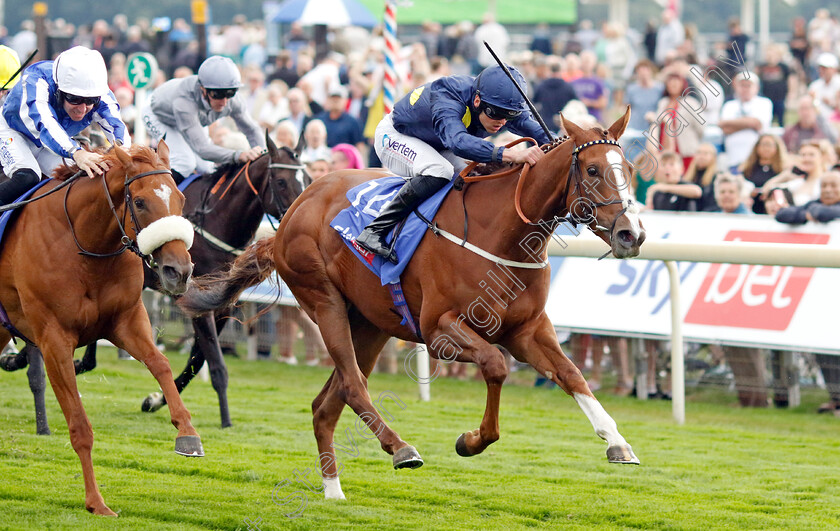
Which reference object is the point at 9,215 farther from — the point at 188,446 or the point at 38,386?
the point at 38,386

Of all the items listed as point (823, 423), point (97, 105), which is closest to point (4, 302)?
point (97, 105)

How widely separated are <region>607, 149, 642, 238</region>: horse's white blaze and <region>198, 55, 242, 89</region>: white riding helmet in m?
3.73

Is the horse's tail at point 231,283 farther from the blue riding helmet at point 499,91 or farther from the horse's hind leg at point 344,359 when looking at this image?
the blue riding helmet at point 499,91

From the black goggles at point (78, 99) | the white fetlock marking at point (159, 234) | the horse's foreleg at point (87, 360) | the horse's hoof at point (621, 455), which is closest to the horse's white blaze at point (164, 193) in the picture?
the white fetlock marking at point (159, 234)

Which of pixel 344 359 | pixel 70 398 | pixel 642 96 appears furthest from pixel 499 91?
pixel 642 96

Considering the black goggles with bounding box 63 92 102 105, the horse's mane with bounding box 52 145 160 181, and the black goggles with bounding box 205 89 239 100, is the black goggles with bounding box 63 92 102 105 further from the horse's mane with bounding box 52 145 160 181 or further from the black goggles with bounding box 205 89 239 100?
the black goggles with bounding box 205 89 239 100

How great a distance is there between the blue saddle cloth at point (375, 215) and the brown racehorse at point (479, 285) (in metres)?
0.05

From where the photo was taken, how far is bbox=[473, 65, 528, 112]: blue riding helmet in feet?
17.7

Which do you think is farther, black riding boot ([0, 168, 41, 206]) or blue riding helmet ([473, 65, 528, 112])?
black riding boot ([0, 168, 41, 206])

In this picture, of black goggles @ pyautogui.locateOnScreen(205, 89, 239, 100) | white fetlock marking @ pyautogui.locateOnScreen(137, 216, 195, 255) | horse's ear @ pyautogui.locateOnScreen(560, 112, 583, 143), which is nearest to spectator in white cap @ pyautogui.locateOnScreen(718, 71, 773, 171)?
black goggles @ pyautogui.locateOnScreen(205, 89, 239, 100)

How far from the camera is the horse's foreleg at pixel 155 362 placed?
16.8 feet

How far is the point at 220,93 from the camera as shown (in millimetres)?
7980

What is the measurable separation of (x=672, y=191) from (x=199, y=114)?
376 cm

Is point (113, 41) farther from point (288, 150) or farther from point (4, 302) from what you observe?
point (4, 302)
